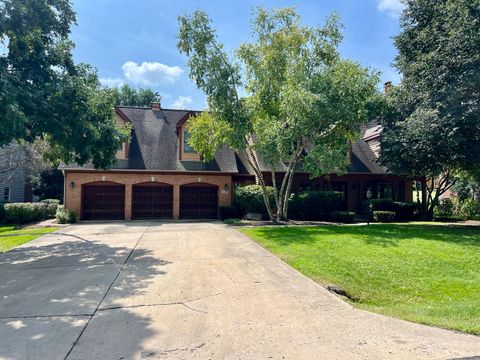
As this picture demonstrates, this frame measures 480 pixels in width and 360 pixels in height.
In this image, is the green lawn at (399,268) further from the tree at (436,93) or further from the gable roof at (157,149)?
the gable roof at (157,149)

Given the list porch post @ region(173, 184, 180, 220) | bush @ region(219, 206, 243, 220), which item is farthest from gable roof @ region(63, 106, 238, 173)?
bush @ region(219, 206, 243, 220)

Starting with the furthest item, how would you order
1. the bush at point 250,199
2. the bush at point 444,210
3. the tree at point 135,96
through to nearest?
the tree at point 135,96 < the bush at point 444,210 < the bush at point 250,199

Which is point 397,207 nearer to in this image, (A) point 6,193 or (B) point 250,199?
(B) point 250,199

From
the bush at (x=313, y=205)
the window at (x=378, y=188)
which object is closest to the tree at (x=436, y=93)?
the bush at (x=313, y=205)

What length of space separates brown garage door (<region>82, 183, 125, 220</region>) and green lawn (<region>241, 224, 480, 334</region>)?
34.8ft

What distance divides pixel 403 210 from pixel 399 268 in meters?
15.1

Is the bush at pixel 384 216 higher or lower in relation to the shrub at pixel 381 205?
lower

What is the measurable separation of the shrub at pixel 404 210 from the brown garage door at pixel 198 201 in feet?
38.9

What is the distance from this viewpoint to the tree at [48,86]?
9555mm

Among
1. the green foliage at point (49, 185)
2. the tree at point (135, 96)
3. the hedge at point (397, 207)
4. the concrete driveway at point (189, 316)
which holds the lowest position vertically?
the concrete driveway at point (189, 316)

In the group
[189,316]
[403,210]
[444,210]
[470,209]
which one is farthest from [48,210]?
[470,209]

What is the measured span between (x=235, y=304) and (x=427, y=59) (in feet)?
48.5

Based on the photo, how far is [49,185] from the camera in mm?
26891

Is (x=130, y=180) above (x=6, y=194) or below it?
above
